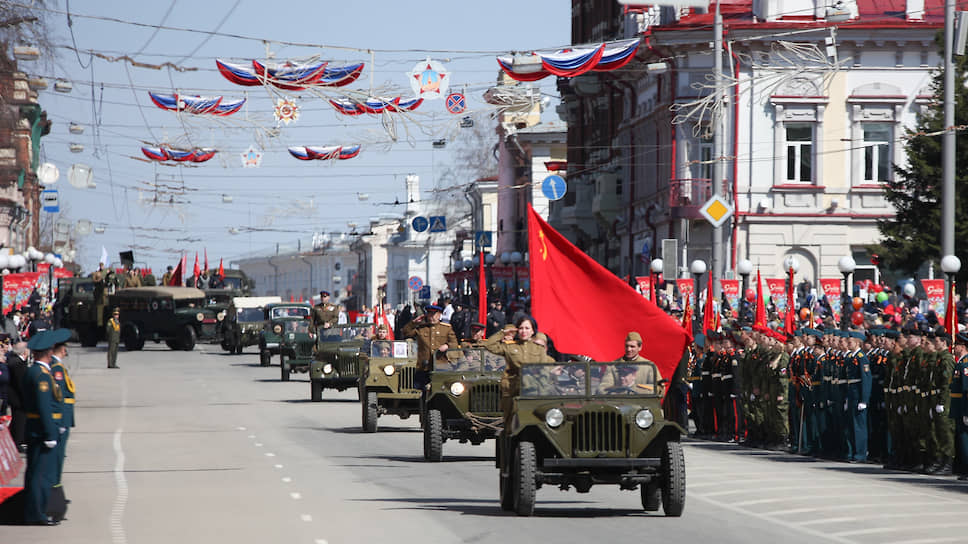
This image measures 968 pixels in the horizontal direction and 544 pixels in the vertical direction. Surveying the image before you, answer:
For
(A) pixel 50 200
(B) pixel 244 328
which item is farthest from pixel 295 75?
(A) pixel 50 200

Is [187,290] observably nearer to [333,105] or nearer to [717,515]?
[333,105]

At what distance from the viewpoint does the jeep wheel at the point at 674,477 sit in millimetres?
13758

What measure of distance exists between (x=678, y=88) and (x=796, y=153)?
393 centimetres

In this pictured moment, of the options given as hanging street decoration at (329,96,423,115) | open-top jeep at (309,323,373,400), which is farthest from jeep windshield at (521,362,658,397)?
open-top jeep at (309,323,373,400)

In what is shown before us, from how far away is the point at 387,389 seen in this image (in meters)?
25.2

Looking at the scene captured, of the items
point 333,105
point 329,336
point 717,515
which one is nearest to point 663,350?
point 717,515

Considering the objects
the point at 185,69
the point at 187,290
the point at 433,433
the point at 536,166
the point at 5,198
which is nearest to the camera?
the point at 433,433

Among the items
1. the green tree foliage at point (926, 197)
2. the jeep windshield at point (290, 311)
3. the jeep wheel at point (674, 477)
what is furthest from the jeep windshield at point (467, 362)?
the jeep windshield at point (290, 311)

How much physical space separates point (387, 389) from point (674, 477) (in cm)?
1177

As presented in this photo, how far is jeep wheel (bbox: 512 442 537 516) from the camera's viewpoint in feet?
45.2

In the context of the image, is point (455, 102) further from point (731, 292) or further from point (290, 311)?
point (290, 311)

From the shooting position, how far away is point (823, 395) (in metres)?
21.4

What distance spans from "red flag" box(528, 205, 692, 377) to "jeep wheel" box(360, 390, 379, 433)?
8904 mm

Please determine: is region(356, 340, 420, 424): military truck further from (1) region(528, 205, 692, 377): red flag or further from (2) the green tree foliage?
(2) the green tree foliage
